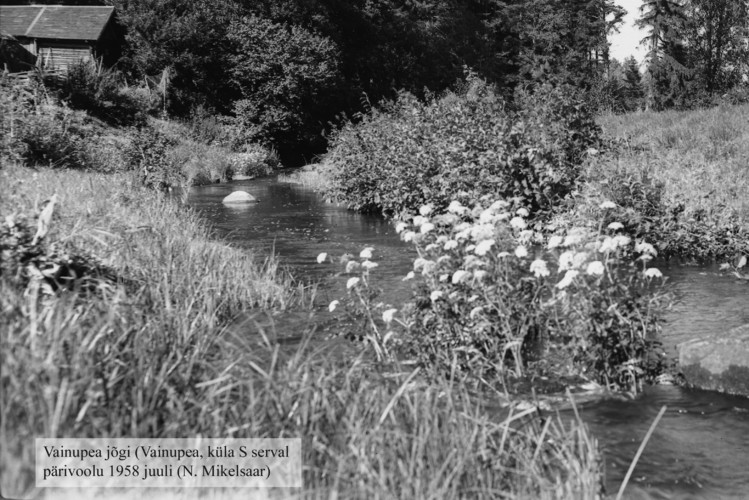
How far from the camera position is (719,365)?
5777 millimetres

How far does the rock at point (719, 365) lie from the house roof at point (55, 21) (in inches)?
1534

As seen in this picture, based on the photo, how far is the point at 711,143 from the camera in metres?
15.4

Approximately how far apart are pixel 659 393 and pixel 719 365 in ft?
1.93

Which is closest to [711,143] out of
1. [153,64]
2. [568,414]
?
[568,414]

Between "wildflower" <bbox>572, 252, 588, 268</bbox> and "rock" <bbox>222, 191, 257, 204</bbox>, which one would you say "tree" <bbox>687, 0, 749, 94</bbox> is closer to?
"rock" <bbox>222, 191, 257, 204</bbox>

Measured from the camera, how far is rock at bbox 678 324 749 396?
5723 mm

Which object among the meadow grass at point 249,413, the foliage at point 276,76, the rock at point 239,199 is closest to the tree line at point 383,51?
the foliage at point 276,76

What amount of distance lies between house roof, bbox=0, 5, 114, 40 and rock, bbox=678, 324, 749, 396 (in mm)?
38964

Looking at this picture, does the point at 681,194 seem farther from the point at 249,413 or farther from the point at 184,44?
Result: the point at 184,44

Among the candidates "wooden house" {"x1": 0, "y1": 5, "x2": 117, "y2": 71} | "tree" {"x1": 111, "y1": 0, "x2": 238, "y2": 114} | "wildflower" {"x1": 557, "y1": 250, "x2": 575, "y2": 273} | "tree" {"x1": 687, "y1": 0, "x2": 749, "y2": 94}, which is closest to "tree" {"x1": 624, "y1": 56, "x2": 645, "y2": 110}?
"tree" {"x1": 687, "y1": 0, "x2": 749, "y2": 94}

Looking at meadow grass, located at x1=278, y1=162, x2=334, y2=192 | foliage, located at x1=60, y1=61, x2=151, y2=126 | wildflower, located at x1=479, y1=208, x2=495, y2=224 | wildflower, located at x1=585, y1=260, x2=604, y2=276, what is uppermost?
foliage, located at x1=60, y1=61, x2=151, y2=126

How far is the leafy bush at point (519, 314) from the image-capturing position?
17.8 ft

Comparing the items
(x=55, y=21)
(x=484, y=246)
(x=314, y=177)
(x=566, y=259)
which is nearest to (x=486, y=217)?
(x=484, y=246)

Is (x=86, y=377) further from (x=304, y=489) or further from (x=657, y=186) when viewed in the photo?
(x=657, y=186)
